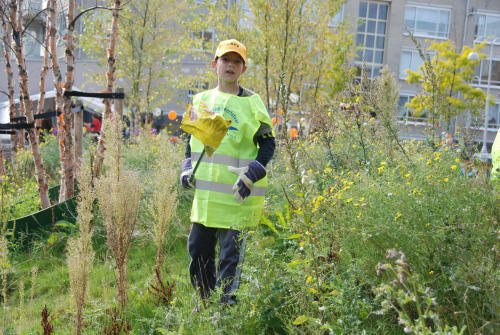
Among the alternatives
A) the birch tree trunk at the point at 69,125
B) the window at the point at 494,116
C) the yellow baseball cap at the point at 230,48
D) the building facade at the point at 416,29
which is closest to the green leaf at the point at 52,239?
the birch tree trunk at the point at 69,125

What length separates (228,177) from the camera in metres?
3.18

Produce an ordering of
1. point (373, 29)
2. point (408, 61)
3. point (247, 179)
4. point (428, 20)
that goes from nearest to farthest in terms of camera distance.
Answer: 1. point (247, 179)
2. point (373, 29)
3. point (408, 61)
4. point (428, 20)

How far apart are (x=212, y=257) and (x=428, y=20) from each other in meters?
37.9

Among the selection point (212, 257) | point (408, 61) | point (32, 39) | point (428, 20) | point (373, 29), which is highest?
point (428, 20)

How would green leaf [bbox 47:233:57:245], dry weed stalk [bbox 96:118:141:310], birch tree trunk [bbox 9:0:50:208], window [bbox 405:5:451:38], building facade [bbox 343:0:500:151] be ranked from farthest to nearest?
window [bbox 405:5:451:38]
building facade [bbox 343:0:500:151]
birch tree trunk [bbox 9:0:50:208]
green leaf [bbox 47:233:57:245]
dry weed stalk [bbox 96:118:141:310]

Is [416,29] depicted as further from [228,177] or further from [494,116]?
[228,177]

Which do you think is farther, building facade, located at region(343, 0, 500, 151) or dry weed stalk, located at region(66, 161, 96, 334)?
building facade, located at region(343, 0, 500, 151)

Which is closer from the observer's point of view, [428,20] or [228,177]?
[228,177]

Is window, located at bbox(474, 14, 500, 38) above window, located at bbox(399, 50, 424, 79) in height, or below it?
above

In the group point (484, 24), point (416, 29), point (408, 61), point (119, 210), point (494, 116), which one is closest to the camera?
point (119, 210)

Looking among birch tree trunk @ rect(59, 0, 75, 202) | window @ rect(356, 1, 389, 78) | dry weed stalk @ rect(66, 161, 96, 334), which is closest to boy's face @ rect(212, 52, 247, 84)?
dry weed stalk @ rect(66, 161, 96, 334)

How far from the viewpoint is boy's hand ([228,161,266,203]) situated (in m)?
3.02

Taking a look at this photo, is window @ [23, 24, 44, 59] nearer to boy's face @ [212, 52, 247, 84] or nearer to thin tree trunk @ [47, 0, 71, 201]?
thin tree trunk @ [47, 0, 71, 201]

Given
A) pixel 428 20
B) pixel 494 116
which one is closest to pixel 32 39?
pixel 428 20
